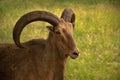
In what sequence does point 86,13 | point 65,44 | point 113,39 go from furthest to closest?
1. point 86,13
2. point 113,39
3. point 65,44

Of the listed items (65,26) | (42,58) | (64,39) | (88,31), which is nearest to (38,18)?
(65,26)

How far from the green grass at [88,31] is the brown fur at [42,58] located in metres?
2.52

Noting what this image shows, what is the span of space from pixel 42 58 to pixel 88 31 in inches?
260

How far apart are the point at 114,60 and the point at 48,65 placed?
4.84 meters

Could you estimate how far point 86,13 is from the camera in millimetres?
17344

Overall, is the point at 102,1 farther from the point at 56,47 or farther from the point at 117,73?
the point at 56,47

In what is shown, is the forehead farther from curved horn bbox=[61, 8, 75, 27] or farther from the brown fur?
curved horn bbox=[61, 8, 75, 27]

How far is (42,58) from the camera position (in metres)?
9.37

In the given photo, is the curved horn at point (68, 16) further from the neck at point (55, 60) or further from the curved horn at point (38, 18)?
the neck at point (55, 60)

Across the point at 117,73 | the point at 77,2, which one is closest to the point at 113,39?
the point at 117,73

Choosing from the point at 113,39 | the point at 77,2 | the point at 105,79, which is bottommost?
the point at 105,79

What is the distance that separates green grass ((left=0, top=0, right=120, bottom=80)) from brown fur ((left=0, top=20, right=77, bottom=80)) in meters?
2.52

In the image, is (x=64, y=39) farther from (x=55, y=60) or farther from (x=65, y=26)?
(x=55, y=60)

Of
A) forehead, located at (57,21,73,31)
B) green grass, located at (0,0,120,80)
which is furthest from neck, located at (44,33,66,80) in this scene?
green grass, located at (0,0,120,80)
